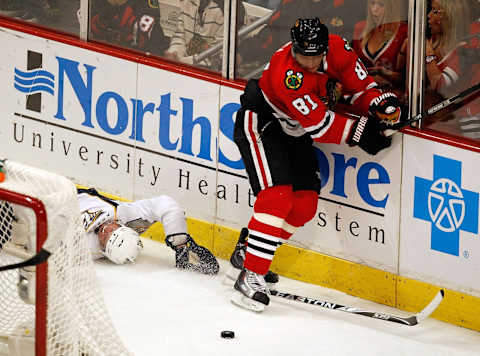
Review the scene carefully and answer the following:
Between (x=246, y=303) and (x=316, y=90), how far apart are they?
1017 millimetres

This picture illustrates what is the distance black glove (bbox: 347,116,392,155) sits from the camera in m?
4.99

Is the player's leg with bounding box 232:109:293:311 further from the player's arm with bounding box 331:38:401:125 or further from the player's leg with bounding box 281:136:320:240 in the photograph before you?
the player's arm with bounding box 331:38:401:125

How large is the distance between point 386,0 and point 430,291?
1319mm

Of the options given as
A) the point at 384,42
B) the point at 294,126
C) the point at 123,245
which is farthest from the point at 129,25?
the point at 384,42

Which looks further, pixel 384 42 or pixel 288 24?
pixel 288 24

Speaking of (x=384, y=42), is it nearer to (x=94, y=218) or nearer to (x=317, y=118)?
(x=317, y=118)

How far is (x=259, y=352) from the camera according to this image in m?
4.68

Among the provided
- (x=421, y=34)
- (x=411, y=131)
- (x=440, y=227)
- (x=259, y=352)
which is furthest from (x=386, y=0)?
(x=259, y=352)

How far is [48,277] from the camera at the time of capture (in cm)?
369

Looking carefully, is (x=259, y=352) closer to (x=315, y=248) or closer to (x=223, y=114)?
(x=315, y=248)

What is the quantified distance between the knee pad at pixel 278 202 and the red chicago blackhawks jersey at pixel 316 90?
0.91ft

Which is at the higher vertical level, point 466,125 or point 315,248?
point 466,125

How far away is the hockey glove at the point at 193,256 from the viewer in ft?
18.4

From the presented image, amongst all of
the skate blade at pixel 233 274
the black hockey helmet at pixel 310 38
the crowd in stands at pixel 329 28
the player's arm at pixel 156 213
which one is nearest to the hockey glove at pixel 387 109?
the crowd in stands at pixel 329 28
